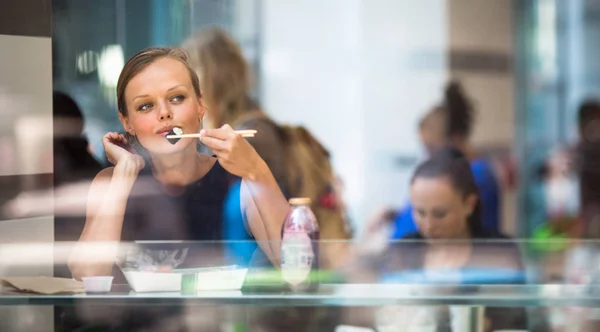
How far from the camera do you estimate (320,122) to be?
2910mm

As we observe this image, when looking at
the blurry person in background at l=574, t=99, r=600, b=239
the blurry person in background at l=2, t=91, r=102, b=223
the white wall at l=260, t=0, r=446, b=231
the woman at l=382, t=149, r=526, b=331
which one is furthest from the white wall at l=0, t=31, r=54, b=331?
the blurry person in background at l=574, t=99, r=600, b=239

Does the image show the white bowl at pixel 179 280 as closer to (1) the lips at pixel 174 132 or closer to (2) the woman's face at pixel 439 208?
(1) the lips at pixel 174 132

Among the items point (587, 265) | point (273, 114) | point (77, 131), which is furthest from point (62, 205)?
point (587, 265)

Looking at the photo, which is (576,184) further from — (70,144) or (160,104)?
(70,144)

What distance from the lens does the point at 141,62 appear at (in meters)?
2.96

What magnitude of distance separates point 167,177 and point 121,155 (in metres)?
0.15

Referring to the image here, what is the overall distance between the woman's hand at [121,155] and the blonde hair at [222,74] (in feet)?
0.88

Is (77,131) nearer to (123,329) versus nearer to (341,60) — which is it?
(123,329)

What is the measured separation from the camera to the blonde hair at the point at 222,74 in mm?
2918

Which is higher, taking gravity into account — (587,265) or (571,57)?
(571,57)

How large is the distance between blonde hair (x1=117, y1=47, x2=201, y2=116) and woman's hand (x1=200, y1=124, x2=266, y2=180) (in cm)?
21

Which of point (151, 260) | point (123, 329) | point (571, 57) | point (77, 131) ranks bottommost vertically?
point (123, 329)

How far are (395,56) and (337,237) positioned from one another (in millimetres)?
548

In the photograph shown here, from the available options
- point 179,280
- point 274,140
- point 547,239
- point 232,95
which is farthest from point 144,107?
point 547,239
